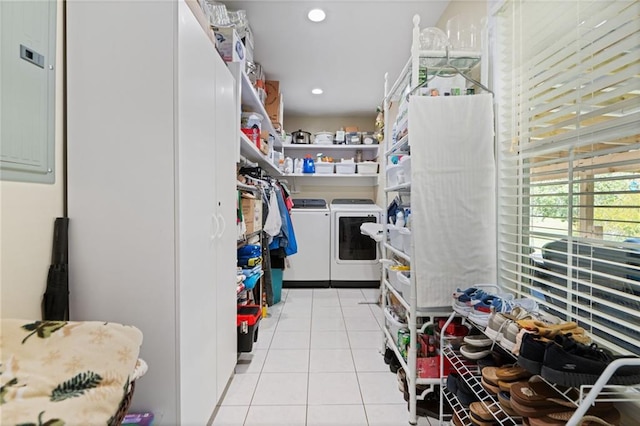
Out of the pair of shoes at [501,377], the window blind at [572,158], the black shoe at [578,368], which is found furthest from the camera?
the pair of shoes at [501,377]

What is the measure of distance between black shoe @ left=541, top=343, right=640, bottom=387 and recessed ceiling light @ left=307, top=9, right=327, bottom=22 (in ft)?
7.74

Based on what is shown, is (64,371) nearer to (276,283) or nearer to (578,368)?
(578,368)

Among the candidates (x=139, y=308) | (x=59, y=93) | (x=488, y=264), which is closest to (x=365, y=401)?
(x=488, y=264)

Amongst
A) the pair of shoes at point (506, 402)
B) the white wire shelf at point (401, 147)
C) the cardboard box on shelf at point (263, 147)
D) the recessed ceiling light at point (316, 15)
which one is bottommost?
the pair of shoes at point (506, 402)

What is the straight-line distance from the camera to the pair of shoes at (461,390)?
1.24 m

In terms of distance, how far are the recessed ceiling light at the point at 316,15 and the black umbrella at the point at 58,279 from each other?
2.04 meters

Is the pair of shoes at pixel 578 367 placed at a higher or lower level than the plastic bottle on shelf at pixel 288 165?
lower

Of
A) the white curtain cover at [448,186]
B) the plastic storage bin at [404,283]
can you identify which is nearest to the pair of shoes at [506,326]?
the white curtain cover at [448,186]

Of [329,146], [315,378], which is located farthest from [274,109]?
[315,378]

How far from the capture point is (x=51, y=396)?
0.65m

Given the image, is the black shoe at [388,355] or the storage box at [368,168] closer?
the black shoe at [388,355]

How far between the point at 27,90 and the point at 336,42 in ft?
7.31

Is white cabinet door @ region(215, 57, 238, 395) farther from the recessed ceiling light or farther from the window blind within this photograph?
the window blind

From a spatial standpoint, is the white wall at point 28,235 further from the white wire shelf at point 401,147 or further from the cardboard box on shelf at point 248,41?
the white wire shelf at point 401,147
